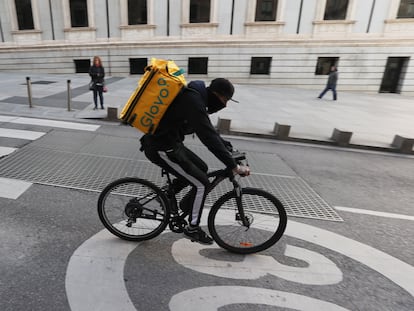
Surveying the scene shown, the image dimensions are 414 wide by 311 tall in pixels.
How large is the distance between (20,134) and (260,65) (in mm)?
15440

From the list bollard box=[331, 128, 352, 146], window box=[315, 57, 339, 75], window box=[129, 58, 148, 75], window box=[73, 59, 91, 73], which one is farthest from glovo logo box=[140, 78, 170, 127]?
window box=[73, 59, 91, 73]

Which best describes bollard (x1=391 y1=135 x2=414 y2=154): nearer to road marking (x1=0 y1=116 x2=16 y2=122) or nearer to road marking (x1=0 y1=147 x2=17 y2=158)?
road marking (x1=0 y1=147 x2=17 y2=158)

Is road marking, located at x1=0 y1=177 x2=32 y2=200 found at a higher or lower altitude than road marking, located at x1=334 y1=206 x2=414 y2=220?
higher

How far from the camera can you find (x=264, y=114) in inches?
439

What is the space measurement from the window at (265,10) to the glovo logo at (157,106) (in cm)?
1798

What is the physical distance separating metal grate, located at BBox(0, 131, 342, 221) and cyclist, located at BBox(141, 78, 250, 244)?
134cm

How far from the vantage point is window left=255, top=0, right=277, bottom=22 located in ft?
59.7

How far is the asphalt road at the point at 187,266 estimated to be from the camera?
253 centimetres

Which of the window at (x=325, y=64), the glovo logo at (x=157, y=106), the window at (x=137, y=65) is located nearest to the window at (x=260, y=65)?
the window at (x=325, y=64)

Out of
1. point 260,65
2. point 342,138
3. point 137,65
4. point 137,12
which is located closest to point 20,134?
point 342,138

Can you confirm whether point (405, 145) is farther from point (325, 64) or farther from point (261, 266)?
point (325, 64)

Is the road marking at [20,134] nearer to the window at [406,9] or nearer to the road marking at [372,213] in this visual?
the road marking at [372,213]

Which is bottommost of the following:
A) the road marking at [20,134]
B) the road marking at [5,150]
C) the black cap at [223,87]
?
the road marking at [20,134]

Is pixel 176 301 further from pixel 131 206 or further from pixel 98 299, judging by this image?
pixel 131 206
